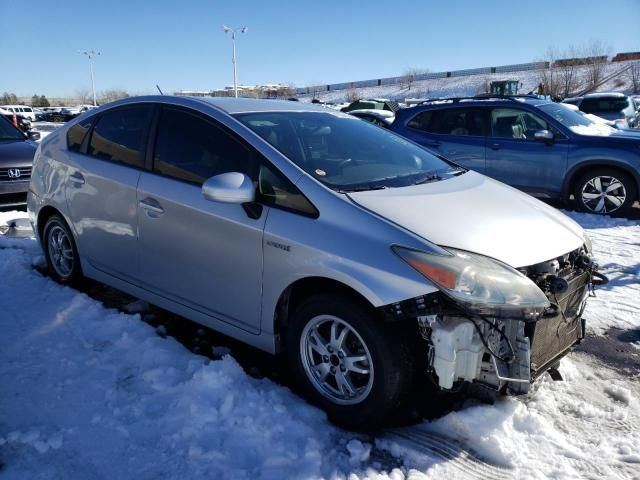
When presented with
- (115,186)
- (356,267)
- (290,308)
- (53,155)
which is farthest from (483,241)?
(53,155)

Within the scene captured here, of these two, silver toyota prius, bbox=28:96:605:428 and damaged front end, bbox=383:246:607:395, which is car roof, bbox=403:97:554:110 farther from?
damaged front end, bbox=383:246:607:395

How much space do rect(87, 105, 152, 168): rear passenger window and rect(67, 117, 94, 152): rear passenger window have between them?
14cm

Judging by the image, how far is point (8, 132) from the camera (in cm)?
838

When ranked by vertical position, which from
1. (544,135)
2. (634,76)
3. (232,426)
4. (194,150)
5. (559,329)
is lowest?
(232,426)

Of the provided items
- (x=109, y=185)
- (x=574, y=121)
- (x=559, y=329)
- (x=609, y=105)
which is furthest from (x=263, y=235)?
(x=609, y=105)

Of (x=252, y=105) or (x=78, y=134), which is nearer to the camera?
(x=252, y=105)

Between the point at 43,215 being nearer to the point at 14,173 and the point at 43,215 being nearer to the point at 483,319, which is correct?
the point at 14,173

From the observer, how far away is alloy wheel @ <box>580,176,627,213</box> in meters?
7.69

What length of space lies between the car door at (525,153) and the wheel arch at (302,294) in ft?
20.5

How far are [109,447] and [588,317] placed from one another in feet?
11.8

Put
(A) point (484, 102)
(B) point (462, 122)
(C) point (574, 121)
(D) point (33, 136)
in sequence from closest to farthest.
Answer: (C) point (574, 121)
(A) point (484, 102)
(B) point (462, 122)
(D) point (33, 136)

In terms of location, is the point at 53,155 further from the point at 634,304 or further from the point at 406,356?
the point at 634,304

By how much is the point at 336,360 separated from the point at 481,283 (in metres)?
0.87

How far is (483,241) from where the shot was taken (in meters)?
2.66
